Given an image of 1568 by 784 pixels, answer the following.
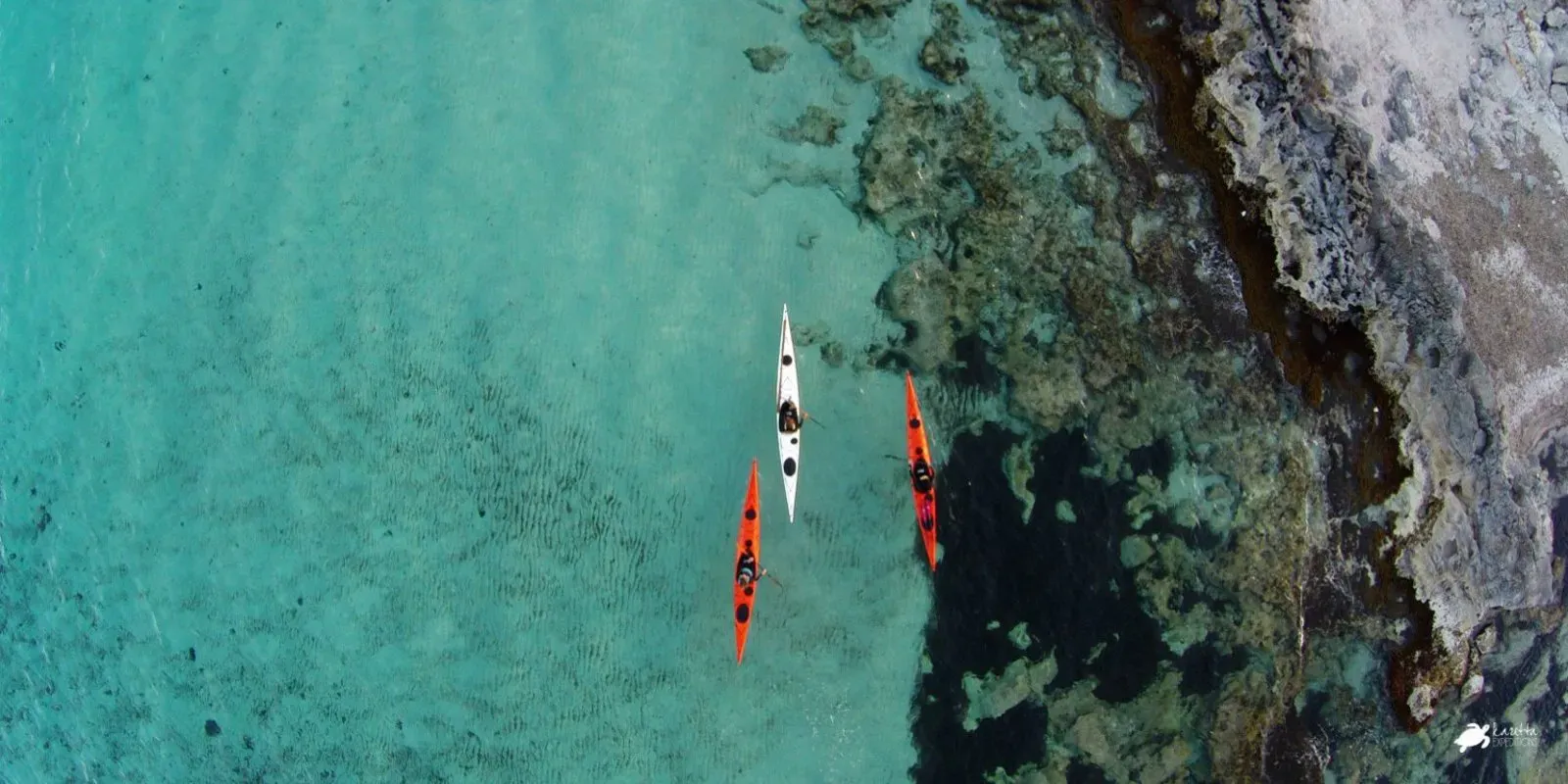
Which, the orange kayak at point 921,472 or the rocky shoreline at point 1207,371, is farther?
the rocky shoreline at point 1207,371

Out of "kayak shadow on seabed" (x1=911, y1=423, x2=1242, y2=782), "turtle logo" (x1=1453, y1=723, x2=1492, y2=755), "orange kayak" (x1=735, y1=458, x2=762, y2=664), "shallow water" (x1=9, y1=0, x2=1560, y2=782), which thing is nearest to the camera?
"orange kayak" (x1=735, y1=458, x2=762, y2=664)

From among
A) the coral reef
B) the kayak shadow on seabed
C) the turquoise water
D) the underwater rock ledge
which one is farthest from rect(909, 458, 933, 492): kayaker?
the underwater rock ledge

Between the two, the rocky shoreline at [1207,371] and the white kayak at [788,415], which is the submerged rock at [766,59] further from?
the white kayak at [788,415]

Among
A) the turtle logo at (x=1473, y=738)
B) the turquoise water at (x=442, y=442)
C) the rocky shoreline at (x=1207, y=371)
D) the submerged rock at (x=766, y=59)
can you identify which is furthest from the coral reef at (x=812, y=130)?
the turtle logo at (x=1473, y=738)

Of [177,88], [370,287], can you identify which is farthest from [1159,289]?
[177,88]

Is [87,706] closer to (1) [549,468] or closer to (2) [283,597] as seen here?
(2) [283,597]

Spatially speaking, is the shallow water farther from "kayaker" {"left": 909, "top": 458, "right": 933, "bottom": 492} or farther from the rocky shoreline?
"kayaker" {"left": 909, "top": 458, "right": 933, "bottom": 492}
